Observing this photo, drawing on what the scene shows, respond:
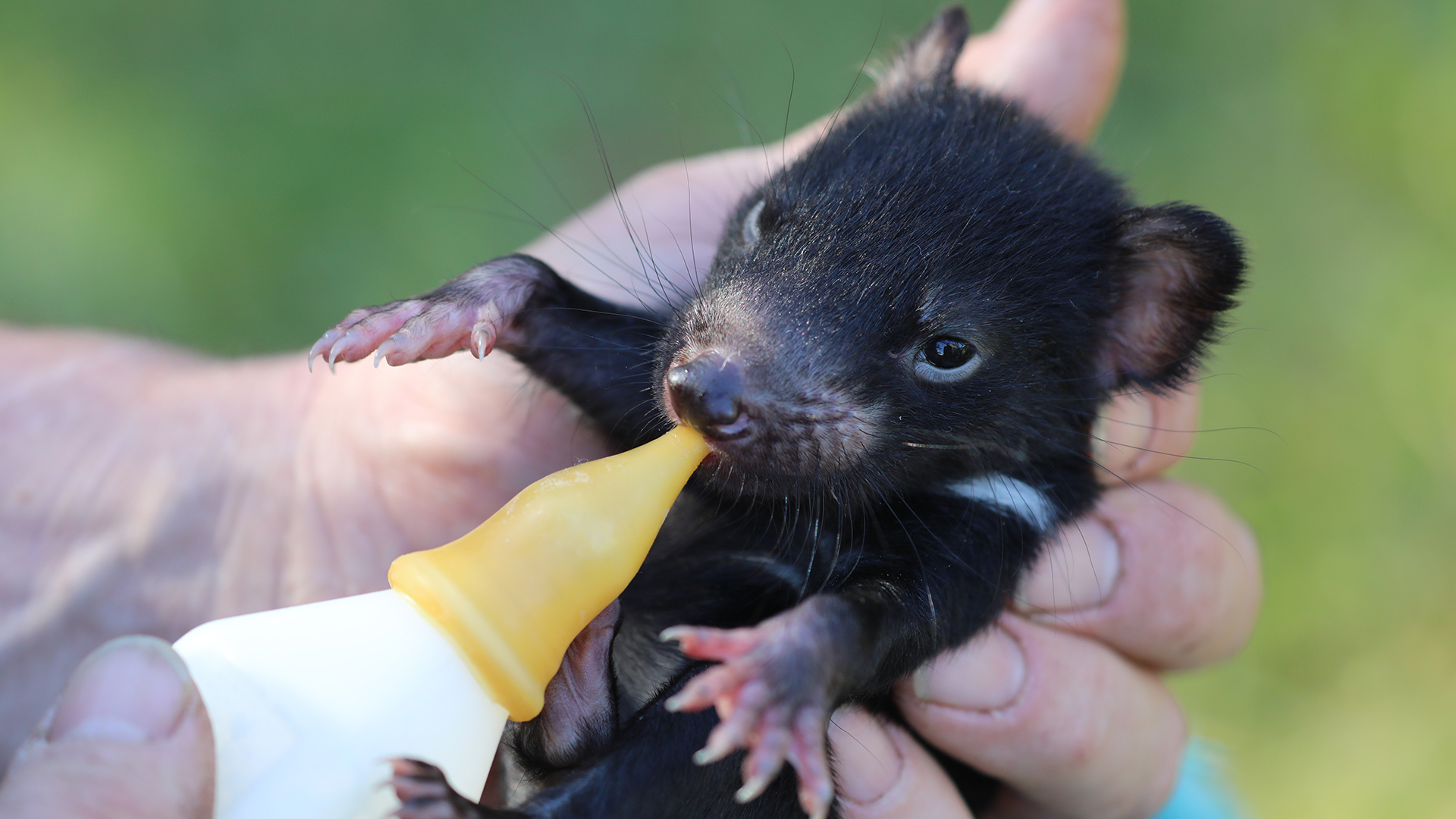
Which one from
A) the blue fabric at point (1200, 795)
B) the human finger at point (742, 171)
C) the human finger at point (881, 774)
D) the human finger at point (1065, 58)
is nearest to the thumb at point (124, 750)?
the human finger at point (881, 774)

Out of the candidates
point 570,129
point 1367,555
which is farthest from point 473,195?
point 1367,555

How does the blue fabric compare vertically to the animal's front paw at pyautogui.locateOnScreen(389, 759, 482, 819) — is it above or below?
below

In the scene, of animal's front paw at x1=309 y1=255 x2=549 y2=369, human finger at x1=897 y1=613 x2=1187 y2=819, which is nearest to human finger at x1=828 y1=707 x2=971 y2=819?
human finger at x1=897 y1=613 x2=1187 y2=819

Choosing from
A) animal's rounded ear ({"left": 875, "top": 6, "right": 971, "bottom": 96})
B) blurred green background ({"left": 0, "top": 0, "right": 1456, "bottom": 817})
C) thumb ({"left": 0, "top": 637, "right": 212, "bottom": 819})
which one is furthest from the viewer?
blurred green background ({"left": 0, "top": 0, "right": 1456, "bottom": 817})

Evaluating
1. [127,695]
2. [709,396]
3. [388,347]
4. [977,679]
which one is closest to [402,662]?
[127,695]

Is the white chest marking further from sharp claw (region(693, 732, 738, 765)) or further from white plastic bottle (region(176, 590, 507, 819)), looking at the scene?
white plastic bottle (region(176, 590, 507, 819))

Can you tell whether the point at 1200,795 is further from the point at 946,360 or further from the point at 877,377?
the point at 877,377
